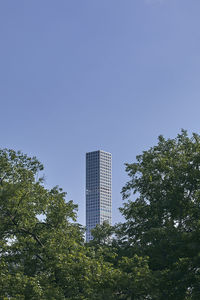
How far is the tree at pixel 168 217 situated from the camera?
27844mm

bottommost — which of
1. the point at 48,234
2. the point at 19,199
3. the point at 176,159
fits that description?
the point at 48,234

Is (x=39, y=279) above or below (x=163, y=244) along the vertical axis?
below

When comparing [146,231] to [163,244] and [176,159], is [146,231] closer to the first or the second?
[163,244]

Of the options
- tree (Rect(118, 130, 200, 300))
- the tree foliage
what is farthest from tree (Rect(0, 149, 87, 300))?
tree (Rect(118, 130, 200, 300))

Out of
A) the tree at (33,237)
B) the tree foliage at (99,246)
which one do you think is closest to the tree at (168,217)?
the tree foliage at (99,246)

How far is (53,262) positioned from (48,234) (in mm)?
2322

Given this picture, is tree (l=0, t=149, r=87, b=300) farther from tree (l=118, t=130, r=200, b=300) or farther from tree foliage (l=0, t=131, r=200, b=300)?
tree (l=118, t=130, r=200, b=300)

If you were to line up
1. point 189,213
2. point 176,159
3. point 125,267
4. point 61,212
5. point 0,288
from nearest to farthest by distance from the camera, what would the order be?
1. point 0,288
2. point 125,267
3. point 61,212
4. point 189,213
5. point 176,159

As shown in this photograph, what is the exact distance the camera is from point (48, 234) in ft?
92.1

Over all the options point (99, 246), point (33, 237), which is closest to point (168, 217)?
point (99, 246)

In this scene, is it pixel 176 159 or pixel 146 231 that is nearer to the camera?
pixel 146 231

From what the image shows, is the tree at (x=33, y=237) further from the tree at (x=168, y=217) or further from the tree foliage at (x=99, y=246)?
the tree at (x=168, y=217)

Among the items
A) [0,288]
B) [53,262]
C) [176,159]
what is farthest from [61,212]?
[176,159]

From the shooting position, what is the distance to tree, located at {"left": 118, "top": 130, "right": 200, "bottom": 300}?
27844mm
